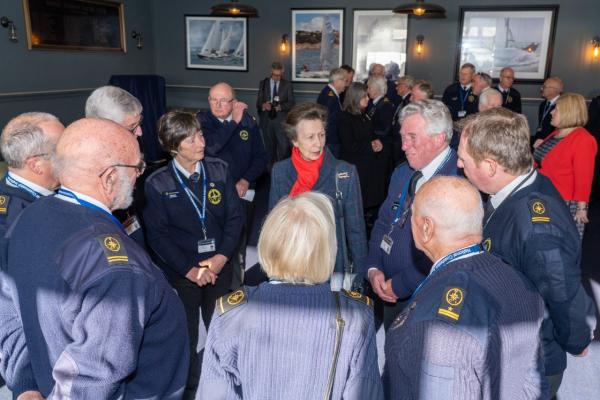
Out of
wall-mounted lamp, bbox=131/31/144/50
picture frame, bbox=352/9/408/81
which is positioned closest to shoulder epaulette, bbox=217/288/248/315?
picture frame, bbox=352/9/408/81

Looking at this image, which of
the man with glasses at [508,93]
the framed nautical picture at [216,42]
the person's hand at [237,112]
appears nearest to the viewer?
the person's hand at [237,112]

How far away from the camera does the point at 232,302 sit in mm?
1332

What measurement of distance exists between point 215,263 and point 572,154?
8.38 feet

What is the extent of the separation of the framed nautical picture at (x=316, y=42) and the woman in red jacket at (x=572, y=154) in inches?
227

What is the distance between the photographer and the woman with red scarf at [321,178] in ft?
8.46

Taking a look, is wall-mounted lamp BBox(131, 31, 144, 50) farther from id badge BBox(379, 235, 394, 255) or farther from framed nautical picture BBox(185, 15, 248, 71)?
id badge BBox(379, 235, 394, 255)

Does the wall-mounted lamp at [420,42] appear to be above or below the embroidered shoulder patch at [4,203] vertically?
above

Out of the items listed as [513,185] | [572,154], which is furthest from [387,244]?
[572,154]

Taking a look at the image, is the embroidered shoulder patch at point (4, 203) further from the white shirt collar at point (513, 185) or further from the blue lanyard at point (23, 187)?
the white shirt collar at point (513, 185)

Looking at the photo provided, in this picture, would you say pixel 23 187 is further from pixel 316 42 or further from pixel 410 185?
pixel 316 42

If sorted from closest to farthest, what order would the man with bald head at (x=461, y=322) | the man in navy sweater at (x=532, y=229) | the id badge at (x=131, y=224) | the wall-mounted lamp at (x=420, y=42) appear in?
the man with bald head at (x=461, y=322) → the man in navy sweater at (x=532, y=229) → the id badge at (x=131, y=224) → the wall-mounted lamp at (x=420, y=42)

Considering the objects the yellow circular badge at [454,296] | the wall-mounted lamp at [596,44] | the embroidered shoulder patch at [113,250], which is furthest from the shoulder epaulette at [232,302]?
the wall-mounted lamp at [596,44]

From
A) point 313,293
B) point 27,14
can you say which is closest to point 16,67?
point 27,14

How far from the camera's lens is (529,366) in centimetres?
136
